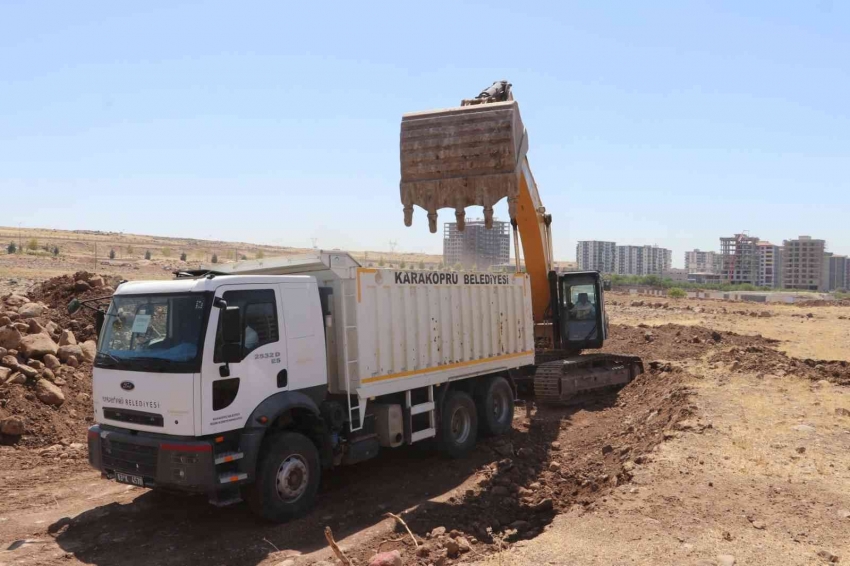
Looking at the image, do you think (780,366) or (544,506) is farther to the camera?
(780,366)

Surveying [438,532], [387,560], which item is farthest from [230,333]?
[438,532]

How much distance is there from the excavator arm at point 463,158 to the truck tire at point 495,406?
2.67m

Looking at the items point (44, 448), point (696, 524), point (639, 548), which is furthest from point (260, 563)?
point (44, 448)

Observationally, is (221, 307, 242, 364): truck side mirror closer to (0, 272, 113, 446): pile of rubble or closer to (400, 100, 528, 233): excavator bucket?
(400, 100, 528, 233): excavator bucket

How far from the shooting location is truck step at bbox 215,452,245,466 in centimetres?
726

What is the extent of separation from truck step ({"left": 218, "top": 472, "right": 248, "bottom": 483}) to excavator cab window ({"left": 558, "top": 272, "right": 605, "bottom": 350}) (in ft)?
30.8

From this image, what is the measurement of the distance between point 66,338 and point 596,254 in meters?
150

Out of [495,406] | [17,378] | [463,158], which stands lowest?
[495,406]

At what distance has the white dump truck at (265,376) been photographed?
7289 mm

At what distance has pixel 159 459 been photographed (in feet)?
23.8

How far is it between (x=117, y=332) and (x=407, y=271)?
3.79m

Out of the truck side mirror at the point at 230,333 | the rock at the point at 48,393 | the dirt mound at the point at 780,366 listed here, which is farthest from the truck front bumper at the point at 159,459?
the dirt mound at the point at 780,366

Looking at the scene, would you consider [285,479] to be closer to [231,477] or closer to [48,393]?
[231,477]

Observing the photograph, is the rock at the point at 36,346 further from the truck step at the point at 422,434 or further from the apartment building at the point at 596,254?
the apartment building at the point at 596,254
